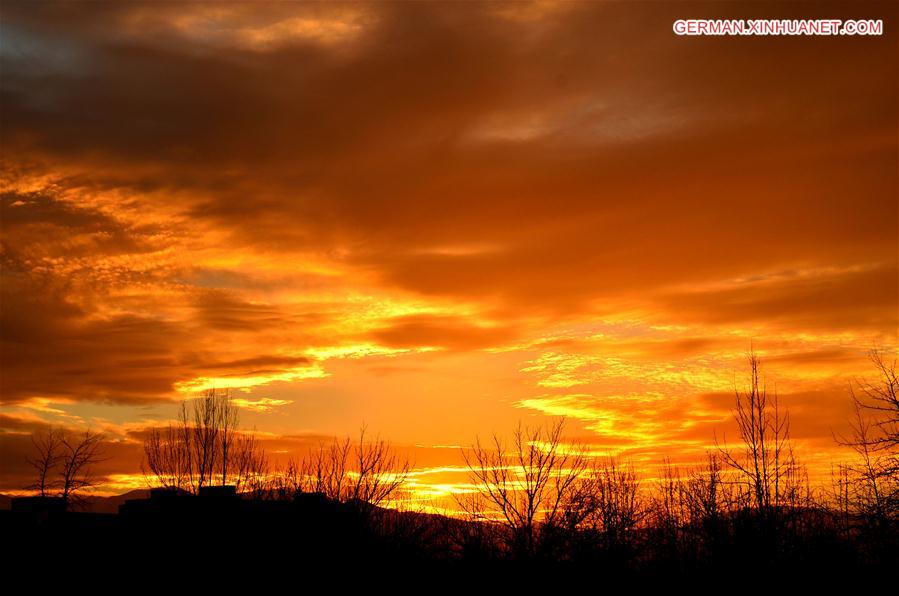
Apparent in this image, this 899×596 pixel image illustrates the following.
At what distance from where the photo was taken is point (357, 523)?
46000mm

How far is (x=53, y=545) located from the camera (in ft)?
136

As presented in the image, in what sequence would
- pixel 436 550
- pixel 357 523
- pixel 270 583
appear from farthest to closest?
1. pixel 436 550
2. pixel 357 523
3. pixel 270 583

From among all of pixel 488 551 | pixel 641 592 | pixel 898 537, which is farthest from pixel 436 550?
pixel 898 537

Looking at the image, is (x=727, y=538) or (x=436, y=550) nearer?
(x=436, y=550)

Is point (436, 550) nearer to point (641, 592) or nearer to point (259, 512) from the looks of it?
point (259, 512)

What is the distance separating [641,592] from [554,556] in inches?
253

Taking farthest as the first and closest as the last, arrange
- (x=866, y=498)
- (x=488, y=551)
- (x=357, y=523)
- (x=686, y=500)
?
(x=686, y=500)
(x=488, y=551)
(x=357, y=523)
(x=866, y=498)

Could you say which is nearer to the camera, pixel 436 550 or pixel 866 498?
pixel 866 498

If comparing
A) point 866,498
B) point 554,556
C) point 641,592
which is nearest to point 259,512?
point 554,556

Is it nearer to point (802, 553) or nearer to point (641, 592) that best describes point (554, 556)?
point (641, 592)

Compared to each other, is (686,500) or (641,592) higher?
(686,500)

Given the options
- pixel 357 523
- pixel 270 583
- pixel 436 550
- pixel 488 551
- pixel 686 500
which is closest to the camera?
pixel 270 583

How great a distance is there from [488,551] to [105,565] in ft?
72.8

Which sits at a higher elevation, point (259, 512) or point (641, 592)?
point (259, 512)
